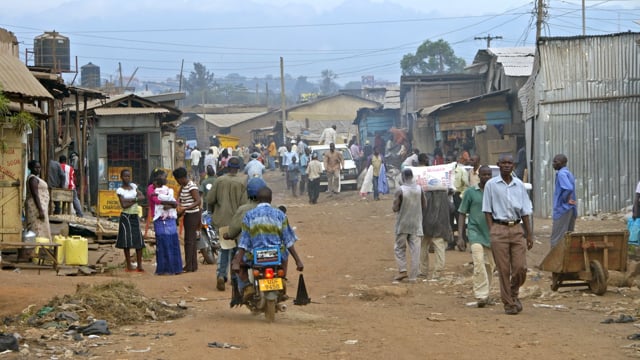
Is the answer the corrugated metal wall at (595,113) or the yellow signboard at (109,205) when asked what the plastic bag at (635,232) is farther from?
the yellow signboard at (109,205)

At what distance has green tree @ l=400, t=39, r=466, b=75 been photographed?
77.7 m

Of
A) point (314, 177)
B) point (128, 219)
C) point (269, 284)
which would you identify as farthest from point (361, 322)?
point (314, 177)

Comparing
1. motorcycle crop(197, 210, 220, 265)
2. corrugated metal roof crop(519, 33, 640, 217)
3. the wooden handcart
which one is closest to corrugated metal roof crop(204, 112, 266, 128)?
corrugated metal roof crop(519, 33, 640, 217)

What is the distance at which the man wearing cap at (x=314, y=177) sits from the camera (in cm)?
3164

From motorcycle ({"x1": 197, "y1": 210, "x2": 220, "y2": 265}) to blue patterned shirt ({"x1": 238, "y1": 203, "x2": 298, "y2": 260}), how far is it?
612 cm

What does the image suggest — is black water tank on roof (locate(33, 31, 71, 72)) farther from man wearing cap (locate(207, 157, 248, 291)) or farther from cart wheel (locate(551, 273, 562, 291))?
cart wheel (locate(551, 273, 562, 291))

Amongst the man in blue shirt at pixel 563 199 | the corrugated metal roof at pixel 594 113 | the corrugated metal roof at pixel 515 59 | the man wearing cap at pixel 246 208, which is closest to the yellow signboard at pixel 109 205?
the corrugated metal roof at pixel 594 113

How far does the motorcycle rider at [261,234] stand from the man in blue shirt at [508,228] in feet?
7.70

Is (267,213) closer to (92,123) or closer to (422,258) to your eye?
(422,258)

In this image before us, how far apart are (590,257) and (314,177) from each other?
1994cm

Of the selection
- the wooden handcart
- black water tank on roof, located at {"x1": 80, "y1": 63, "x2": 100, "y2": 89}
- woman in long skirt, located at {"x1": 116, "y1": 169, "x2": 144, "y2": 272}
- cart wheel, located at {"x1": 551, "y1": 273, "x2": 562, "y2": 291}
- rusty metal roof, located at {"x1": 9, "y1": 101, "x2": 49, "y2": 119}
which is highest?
black water tank on roof, located at {"x1": 80, "y1": 63, "x2": 100, "y2": 89}

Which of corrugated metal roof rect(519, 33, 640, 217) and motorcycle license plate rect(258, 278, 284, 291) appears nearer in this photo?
motorcycle license plate rect(258, 278, 284, 291)

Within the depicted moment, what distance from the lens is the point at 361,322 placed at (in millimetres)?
10258

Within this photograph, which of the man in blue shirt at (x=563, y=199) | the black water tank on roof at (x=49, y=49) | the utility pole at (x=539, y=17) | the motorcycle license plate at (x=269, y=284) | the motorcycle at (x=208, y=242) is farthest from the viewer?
the black water tank on roof at (x=49, y=49)
